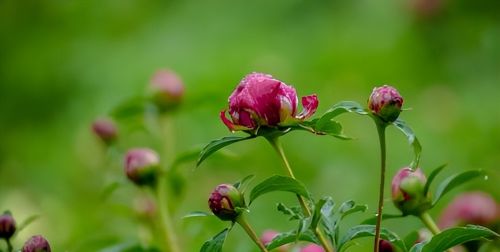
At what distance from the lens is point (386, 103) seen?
0.96 meters

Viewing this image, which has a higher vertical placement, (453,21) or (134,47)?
(134,47)

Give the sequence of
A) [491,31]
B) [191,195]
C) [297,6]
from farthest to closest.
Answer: [297,6], [491,31], [191,195]

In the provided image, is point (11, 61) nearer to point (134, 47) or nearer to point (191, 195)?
point (134, 47)

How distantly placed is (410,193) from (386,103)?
0.59 ft

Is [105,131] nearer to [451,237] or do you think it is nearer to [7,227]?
[7,227]

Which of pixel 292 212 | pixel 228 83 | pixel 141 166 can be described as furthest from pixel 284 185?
pixel 228 83

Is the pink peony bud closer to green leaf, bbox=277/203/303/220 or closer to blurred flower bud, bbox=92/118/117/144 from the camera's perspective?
green leaf, bbox=277/203/303/220

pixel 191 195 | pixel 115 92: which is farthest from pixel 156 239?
pixel 115 92

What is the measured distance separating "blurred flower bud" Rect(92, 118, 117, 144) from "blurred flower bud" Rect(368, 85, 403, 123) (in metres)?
0.73

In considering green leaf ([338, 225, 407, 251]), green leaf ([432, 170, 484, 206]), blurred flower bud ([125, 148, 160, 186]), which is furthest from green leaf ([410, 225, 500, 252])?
blurred flower bud ([125, 148, 160, 186])

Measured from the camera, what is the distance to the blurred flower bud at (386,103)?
0.96 metres

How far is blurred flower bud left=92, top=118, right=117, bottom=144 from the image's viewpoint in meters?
1.62

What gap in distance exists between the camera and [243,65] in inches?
115

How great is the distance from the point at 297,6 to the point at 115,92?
2.95ft
